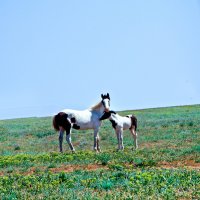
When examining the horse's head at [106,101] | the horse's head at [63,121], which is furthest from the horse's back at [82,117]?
the horse's head at [106,101]

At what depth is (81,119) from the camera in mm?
22016

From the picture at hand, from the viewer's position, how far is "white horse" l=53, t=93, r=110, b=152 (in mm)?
21578

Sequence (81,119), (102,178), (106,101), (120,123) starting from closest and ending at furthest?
(102,178)
(81,119)
(106,101)
(120,123)

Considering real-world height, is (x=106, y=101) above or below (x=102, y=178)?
above

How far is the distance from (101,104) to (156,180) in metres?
12.1

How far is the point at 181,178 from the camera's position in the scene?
11258 millimetres

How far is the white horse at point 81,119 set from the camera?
21.6 metres

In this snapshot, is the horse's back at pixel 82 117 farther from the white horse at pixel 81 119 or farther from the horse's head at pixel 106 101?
the horse's head at pixel 106 101

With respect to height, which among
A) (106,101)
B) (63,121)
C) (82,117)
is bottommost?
(63,121)

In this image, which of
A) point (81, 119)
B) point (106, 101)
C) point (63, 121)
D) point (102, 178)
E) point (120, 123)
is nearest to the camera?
point (102, 178)

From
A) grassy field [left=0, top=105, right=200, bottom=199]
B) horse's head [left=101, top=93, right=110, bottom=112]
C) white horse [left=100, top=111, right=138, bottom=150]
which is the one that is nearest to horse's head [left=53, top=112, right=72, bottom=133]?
white horse [left=100, top=111, right=138, bottom=150]

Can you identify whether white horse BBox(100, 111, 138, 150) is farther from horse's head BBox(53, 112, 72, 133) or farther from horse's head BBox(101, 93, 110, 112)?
horse's head BBox(53, 112, 72, 133)

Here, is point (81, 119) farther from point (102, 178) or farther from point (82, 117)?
point (102, 178)

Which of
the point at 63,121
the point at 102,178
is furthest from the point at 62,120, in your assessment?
the point at 102,178
